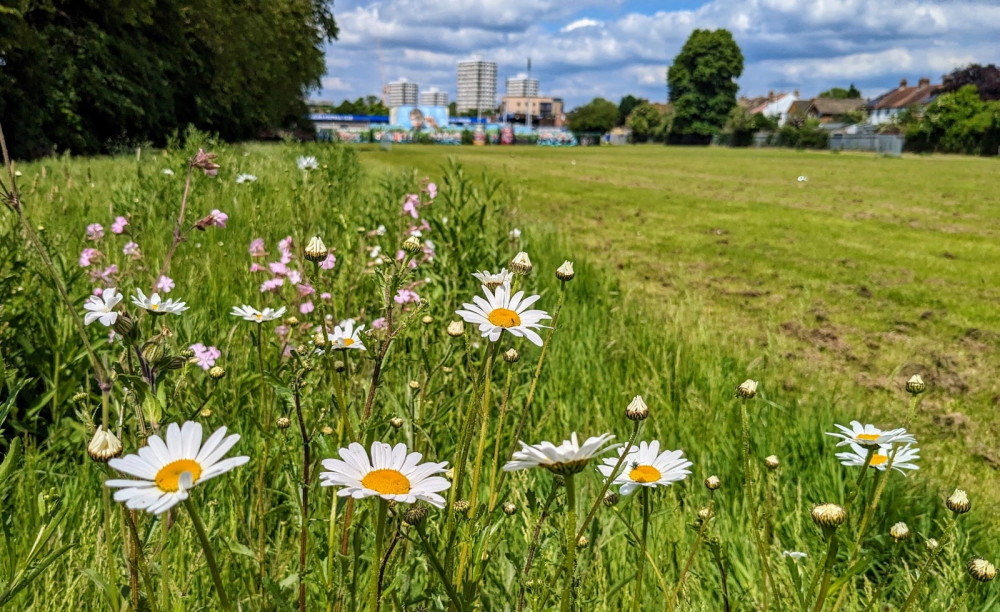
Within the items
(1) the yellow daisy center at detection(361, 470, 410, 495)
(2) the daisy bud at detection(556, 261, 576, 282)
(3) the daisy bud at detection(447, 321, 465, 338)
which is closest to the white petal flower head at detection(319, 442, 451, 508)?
(1) the yellow daisy center at detection(361, 470, 410, 495)

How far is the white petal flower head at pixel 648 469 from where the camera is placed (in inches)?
35.4

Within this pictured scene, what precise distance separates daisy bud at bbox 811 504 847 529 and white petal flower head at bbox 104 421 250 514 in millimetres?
612

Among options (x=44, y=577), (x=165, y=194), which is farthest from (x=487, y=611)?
(x=165, y=194)

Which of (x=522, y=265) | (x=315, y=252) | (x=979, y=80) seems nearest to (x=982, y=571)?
(x=522, y=265)

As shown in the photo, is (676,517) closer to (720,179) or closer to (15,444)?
(15,444)

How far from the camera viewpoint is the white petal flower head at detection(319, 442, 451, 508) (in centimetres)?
62

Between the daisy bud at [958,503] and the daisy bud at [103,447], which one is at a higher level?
the daisy bud at [103,447]

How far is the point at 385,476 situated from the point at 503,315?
10.5 inches

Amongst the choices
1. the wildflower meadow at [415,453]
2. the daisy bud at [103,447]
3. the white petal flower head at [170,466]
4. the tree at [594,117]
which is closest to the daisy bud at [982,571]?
the wildflower meadow at [415,453]

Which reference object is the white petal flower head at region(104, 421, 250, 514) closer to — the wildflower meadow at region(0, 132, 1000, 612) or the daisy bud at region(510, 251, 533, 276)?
the wildflower meadow at region(0, 132, 1000, 612)

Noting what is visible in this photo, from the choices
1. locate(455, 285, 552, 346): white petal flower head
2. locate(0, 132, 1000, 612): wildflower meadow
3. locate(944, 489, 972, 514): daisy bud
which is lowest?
locate(0, 132, 1000, 612): wildflower meadow

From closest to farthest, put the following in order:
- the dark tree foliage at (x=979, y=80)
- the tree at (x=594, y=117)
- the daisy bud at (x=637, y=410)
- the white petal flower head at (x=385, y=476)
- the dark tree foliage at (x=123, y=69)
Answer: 1. the white petal flower head at (x=385, y=476)
2. the daisy bud at (x=637, y=410)
3. the dark tree foliage at (x=123, y=69)
4. the dark tree foliage at (x=979, y=80)
5. the tree at (x=594, y=117)

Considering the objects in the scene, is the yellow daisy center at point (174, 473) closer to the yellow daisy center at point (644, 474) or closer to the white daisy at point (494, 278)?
the white daisy at point (494, 278)

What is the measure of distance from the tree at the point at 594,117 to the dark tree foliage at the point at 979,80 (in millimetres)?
40235
